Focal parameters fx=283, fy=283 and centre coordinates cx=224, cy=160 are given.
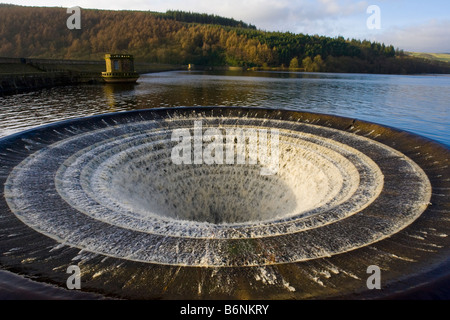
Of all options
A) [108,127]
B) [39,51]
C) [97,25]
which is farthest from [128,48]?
[108,127]

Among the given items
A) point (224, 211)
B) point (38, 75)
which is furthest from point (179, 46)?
point (224, 211)

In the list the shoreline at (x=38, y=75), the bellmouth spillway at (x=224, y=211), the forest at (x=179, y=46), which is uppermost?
the forest at (x=179, y=46)

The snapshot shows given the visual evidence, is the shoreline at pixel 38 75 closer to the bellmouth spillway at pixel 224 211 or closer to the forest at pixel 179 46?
the bellmouth spillway at pixel 224 211

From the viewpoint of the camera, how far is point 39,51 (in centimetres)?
13050

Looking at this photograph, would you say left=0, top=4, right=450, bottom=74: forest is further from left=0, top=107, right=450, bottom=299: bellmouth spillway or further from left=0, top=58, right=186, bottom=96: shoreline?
left=0, top=107, right=450, bottom=299: bellmouth spillway

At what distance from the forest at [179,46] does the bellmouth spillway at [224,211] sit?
400 feet

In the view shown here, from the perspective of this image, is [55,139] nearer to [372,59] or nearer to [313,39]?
[372,59]

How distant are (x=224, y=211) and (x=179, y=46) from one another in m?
150

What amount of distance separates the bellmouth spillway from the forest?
122015 mm

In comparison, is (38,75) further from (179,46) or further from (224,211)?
(179,46)

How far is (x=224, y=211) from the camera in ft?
53.9

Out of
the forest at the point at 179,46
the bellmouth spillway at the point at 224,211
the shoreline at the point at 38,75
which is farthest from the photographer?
the forest at the point at 179,46

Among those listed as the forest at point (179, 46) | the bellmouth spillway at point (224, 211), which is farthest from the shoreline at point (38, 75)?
the forest at point (179, 46)

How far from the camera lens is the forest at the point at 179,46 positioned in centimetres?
12912
